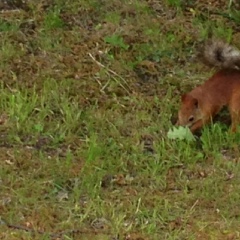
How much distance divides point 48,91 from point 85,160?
3.52ft

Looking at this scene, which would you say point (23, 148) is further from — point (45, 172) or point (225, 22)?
point (225, 22)

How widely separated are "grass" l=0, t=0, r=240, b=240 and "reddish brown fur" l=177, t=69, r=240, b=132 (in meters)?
0.17

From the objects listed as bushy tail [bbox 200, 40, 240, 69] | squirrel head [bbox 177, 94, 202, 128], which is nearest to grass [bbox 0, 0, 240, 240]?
squirrel head [bbox 177, 94, 202, 128]

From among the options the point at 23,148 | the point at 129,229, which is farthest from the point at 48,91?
the point at 129,229

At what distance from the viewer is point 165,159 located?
19.6 feet

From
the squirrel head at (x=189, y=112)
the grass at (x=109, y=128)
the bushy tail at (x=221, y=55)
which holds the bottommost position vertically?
the grass at (x=109, y=128)

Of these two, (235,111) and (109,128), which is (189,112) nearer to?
(235,111)

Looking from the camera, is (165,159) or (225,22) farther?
(225,22)

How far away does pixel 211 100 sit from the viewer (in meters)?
6.47

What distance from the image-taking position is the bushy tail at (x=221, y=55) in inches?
257

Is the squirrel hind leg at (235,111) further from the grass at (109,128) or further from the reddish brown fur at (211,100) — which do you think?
the grass at (109,128)

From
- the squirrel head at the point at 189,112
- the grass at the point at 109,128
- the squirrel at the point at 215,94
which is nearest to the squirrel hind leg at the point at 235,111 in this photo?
the squirrel at the point at 215,94

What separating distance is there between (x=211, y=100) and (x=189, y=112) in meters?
0.21

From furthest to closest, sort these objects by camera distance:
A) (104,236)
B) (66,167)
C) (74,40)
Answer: (74,40)
(66,167)
(104,236)
